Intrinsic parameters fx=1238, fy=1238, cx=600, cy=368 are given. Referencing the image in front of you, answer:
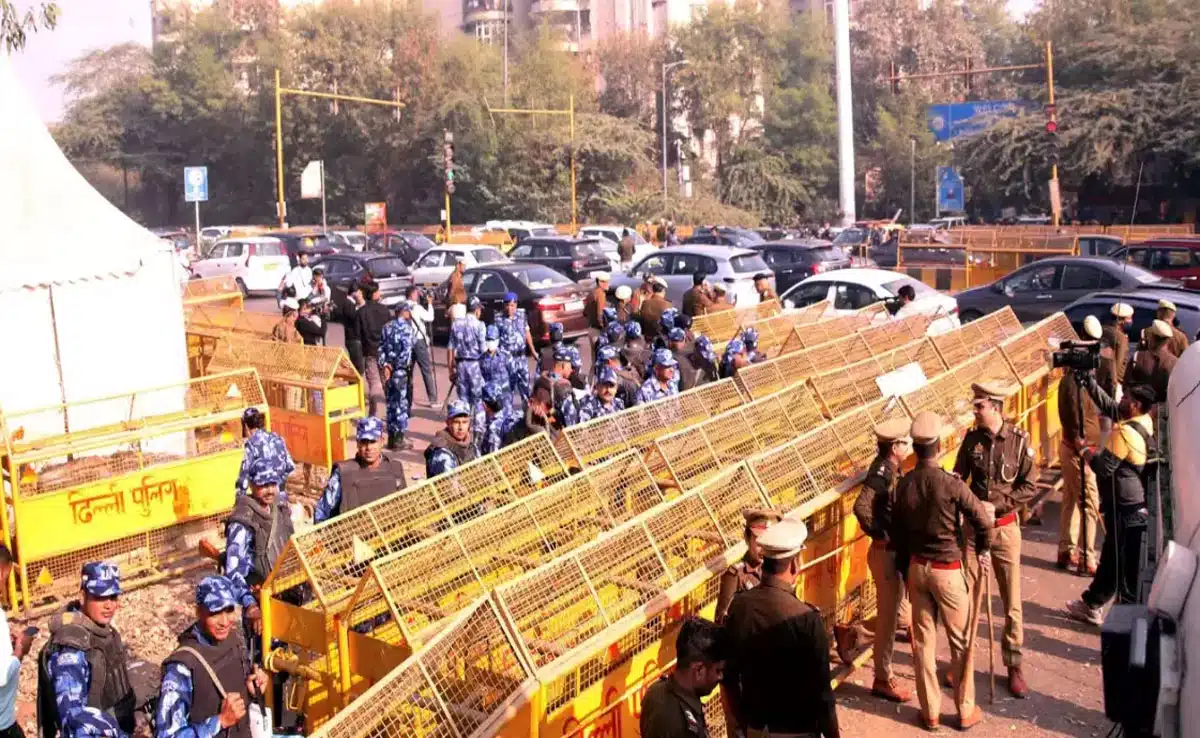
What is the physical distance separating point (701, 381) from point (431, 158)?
5207 cm

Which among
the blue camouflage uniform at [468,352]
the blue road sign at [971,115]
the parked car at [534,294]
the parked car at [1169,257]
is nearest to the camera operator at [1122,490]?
the blue camouflage uniform at [468,352]

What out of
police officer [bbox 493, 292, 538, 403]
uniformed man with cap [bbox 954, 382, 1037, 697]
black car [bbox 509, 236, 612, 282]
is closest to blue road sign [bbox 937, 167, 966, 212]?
black car [bbox 509, 236, 612, 282]

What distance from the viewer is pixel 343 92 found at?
66312 mm

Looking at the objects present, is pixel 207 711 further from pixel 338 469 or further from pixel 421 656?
pixel 338 469

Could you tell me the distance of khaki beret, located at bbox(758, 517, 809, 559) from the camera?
5.13 metres

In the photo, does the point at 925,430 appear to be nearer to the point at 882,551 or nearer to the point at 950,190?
the point at 882,551

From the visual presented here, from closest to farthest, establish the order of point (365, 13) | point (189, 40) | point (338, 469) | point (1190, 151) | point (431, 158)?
point (338, 469) < point (1190, 151) < point (431, 158) < point (365, 13) < point (189, 40)

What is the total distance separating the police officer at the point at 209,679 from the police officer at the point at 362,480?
7.99 ft

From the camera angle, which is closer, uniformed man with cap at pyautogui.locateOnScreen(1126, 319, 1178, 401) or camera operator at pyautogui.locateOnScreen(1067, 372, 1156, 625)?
camera operator at pyautogui.locateOnScreen(1067, 372, 1156, 625)

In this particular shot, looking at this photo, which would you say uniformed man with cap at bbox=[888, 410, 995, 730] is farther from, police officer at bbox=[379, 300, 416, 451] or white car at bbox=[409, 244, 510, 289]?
white car at bbox=[409, 244, 510, 289]

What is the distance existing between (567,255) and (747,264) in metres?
7.02

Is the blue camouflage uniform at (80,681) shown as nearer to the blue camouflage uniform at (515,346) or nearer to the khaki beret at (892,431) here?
the khaki beret at (892,431)

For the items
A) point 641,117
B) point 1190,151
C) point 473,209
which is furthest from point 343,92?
point 1190,151

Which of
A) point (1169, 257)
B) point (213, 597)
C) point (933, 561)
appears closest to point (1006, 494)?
point (933, 561)
